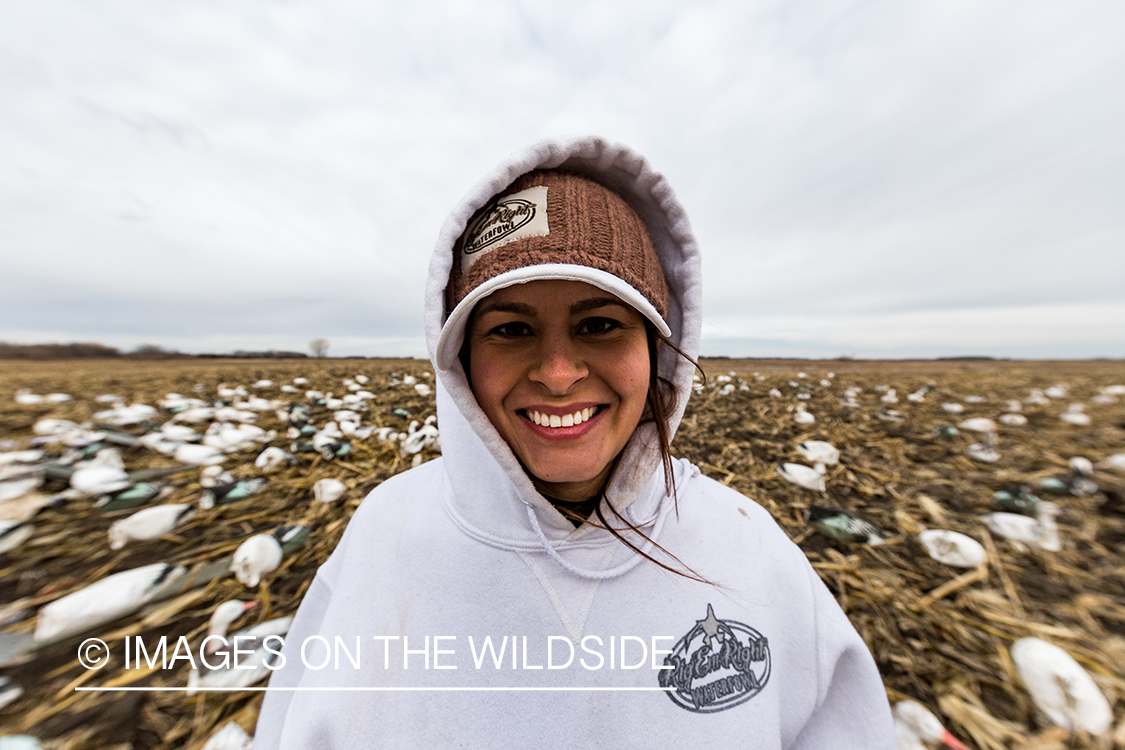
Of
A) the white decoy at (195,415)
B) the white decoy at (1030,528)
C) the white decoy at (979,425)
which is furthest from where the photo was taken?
the white decoy at (195,415)

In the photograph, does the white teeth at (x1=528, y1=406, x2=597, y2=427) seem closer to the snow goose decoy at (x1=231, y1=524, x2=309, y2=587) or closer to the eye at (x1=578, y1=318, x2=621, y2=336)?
the eye at (x1=578, y1=318, x2=621, y2=336)

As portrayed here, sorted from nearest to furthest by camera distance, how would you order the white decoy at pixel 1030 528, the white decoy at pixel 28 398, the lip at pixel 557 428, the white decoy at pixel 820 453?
the lip at pixel 557 428, the white decoy at pixel 1030 528, the white decoy at pixel 820 453, the white decoy at pixel 28 398

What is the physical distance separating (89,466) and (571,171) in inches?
143

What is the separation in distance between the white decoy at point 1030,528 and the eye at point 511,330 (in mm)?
2681

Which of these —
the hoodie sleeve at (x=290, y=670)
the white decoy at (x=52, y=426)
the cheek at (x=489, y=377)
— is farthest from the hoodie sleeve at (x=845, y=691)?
the white decoy at (x=52, y=426)

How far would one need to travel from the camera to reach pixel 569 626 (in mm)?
782

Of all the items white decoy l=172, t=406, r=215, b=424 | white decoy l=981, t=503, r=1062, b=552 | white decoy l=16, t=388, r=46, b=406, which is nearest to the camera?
white decoy l=981, t=503, r=1062, b=552

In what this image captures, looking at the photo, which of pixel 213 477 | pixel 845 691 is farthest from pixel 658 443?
pixel 213 477

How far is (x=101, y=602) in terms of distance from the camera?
4.43 ft

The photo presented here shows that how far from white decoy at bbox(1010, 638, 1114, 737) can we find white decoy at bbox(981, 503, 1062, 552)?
2.48 ft

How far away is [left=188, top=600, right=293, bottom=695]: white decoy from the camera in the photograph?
1208 millimetres

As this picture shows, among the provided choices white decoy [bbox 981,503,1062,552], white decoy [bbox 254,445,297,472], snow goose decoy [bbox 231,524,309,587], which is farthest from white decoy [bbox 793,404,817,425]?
white decoy [bbox 254,445,297,472]

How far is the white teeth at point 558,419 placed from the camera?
31.4 inches

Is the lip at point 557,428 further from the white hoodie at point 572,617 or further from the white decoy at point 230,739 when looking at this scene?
the white decoy at point 230,739
